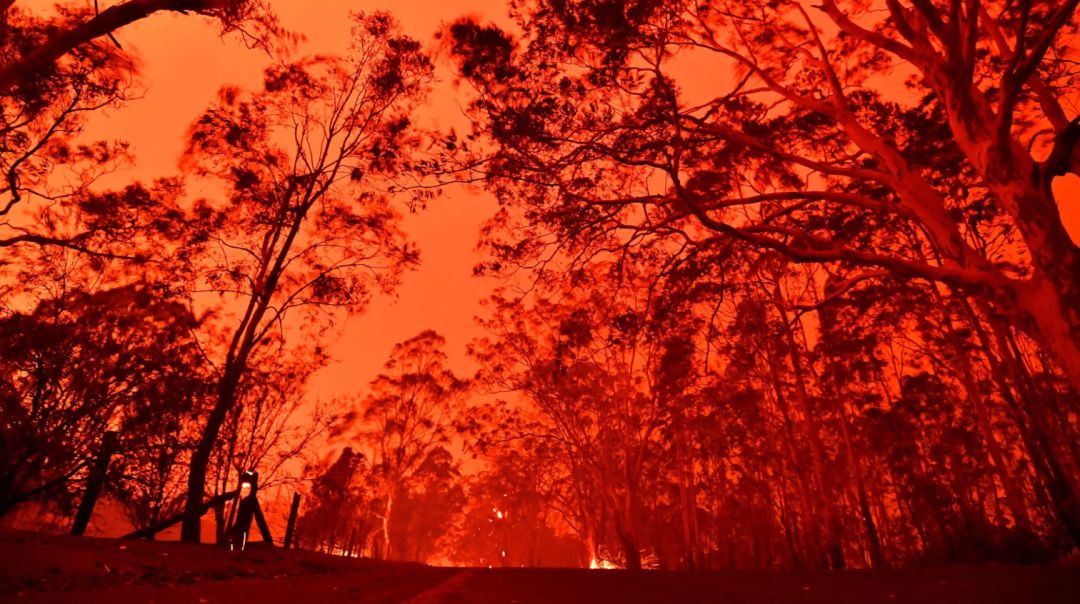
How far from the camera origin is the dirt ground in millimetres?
4488

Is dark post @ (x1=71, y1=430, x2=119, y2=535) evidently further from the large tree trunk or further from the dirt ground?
the large tree trunk

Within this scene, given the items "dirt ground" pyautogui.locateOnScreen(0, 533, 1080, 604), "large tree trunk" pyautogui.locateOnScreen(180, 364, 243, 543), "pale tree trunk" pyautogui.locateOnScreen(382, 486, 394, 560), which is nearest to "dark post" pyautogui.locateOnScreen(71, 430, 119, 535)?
"dirt ground" pyautogui.locateOnScreen(0, 533, 1080, 604)

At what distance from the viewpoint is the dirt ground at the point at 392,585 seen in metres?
4.49

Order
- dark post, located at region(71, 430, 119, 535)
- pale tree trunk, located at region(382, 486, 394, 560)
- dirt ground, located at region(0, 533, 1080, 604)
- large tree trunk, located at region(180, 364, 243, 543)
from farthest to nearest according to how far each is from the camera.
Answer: pale tree trunk, located at region(382, 486, 394, 560)
large tree trunk, located at region(180, 364, 243, 543)
dark post, located at region(71, 430, 119, 535)
dirt ground, located at region(0, 533, 1080, 604)

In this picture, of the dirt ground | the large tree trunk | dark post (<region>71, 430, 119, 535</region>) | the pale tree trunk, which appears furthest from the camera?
the pale tree trunk

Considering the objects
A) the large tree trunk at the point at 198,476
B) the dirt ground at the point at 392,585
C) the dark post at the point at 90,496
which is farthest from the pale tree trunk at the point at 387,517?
the dark post at the point at 90,496

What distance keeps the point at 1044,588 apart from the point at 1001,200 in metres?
3.69

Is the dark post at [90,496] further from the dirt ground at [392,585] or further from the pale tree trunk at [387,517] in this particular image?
the pale tree trunk at [387,517]

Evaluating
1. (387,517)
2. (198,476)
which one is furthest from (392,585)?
(387,517)

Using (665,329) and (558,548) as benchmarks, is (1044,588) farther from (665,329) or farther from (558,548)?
(558,548)

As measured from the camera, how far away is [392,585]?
21.6 ft

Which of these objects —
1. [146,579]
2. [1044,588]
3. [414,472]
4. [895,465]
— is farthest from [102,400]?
[895,465]

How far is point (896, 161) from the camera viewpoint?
711 cm

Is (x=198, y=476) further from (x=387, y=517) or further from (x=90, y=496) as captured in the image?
(x=387, y=517)
